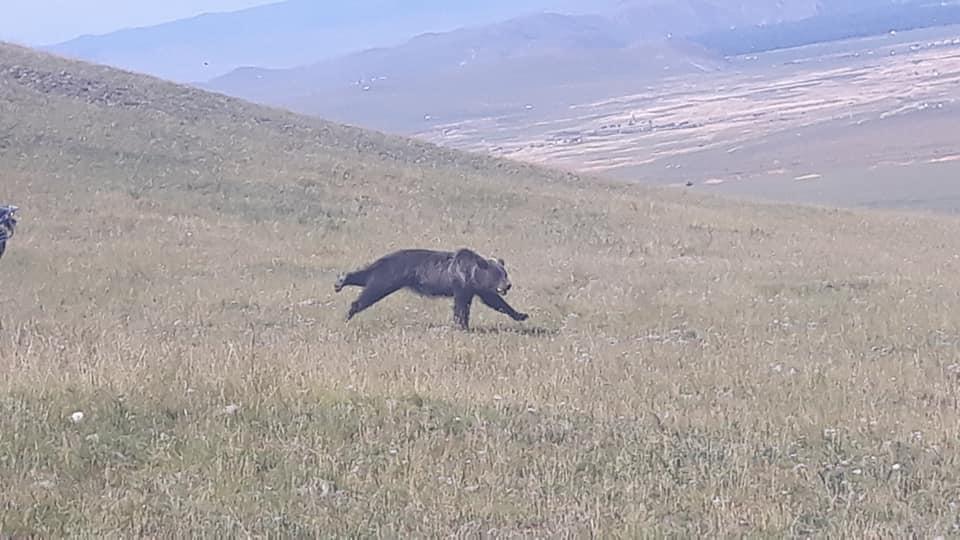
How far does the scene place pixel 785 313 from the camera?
16.9 meters

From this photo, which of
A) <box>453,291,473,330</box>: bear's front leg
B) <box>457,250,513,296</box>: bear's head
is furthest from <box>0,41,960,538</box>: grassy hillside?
<box>457,250,513,296</box>: bear's head

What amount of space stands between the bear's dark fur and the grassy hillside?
1.31 feet

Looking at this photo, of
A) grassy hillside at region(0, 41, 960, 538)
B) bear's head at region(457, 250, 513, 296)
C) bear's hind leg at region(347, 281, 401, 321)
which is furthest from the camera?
bear's hind leg at region(347, 281, 401, 321)

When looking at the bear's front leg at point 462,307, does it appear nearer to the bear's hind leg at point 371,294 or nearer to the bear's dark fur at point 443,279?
the bear's dark fur at point 443,279

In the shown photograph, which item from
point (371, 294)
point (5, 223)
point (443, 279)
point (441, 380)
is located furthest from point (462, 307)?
point (441, 380)

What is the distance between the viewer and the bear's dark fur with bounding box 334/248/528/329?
14758 mm

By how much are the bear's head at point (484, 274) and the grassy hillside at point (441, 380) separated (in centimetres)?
55

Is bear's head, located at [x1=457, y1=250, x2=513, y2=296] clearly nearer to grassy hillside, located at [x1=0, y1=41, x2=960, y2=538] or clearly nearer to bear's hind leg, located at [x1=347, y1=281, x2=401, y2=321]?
grassy hillside, located at [x1=0, y1=41, x2=960, y2=538]

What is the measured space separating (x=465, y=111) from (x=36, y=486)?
14568cm

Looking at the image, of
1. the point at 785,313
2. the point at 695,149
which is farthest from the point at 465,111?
the point at 785,313

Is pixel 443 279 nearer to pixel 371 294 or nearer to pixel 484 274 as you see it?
pixel 484 274

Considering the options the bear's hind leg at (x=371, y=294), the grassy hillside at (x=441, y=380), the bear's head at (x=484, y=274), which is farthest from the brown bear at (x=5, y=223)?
the bear's head at (x=484, y=274)

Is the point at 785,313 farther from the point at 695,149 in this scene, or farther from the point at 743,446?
the point at 695,149

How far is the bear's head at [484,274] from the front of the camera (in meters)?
14.7
